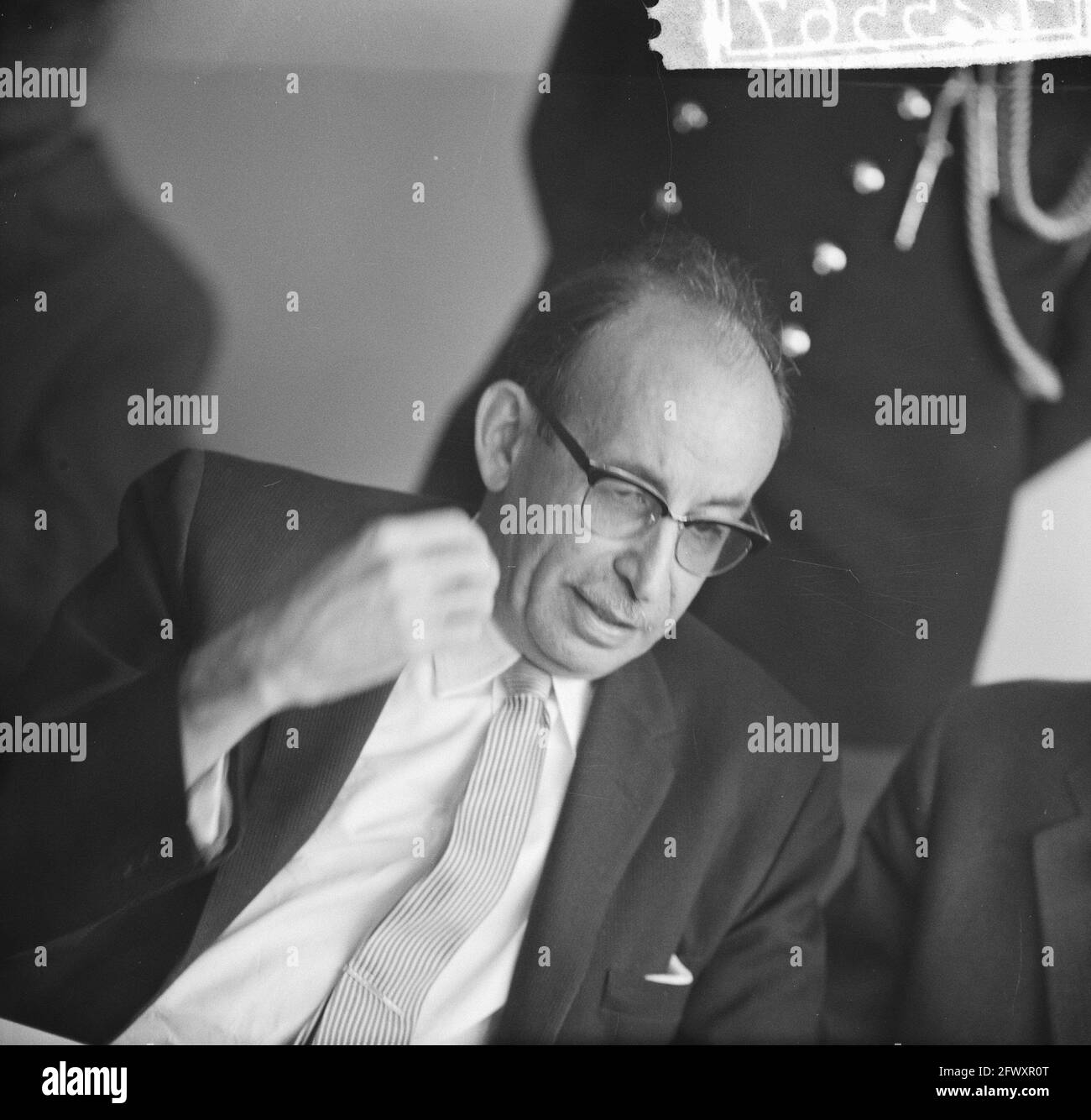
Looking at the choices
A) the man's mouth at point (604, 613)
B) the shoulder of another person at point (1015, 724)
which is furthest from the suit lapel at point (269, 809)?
the shoulder of another person at point (1015, 724)

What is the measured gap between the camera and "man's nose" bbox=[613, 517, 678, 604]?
155 cm

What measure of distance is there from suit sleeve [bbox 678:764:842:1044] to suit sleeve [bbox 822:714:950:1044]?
1.2 inches

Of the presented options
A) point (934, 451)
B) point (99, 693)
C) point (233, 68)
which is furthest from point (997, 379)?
point (99, 693)

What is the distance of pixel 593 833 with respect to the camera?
60.4 inches

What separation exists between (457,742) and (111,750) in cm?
47

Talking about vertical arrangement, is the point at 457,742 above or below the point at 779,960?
above

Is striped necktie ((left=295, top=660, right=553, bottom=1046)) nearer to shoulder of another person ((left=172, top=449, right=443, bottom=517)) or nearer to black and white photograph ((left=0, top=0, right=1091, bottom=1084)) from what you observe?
black and white photograph ((left=0, top=0, right=1091, bottom=1084))

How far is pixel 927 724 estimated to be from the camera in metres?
1.61

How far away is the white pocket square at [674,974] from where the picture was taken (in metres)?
1.54

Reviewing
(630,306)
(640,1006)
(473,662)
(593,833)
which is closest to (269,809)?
(473,662)

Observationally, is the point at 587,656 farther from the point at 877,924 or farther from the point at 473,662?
the point at 877,924

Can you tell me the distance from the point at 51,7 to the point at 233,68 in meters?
0.29

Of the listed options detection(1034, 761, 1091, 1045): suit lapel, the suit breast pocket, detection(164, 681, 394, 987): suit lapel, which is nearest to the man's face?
detection(164, 681, 394, 987): suit lapel
